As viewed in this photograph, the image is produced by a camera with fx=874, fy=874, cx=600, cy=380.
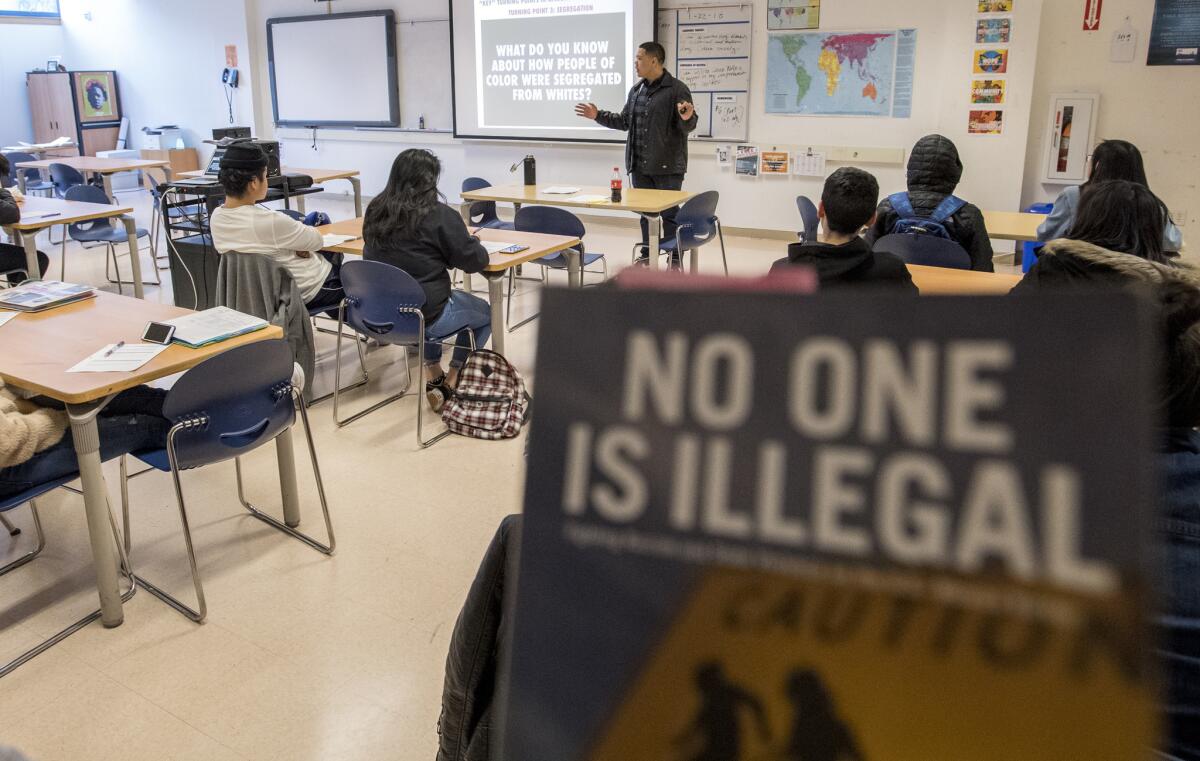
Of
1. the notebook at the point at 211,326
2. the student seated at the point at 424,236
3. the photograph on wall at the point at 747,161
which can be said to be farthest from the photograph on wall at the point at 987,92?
the notebook at the point at 211,326

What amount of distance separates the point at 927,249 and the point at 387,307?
6.97ft

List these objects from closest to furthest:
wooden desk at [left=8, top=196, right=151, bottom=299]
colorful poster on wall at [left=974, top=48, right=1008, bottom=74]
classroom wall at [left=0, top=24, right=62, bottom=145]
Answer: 1. wooden desk at [left=8, top=196, right=151, bottom=299]
2. colorful poster on wall at [left=974, top=48, right=1008, bottom=74]
3. classroom wall at [left=0, top=24, right=62, bottom=145]

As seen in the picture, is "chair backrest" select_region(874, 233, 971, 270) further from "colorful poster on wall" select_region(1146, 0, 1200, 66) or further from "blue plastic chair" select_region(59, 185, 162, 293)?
"blue plastic chair" select_region(59, 185, 162, 293)

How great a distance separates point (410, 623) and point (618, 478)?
2007mm

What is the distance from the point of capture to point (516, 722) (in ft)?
1.85

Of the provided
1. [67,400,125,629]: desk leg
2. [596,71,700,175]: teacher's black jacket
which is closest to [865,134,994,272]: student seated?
[596,71,700,175]: teacher's black jacket

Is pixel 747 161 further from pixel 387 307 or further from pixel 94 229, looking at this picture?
pixel 94 229

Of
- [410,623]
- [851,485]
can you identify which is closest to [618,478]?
[851,485]

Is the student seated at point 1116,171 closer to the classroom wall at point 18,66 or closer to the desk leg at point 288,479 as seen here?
the desk leg at point 288,479

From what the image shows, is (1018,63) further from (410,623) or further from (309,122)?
(309,122)

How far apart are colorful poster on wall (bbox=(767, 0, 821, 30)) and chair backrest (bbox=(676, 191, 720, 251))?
220 cm

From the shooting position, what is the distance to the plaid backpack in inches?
143

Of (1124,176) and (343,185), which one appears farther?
(343,185)

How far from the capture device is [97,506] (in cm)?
225
